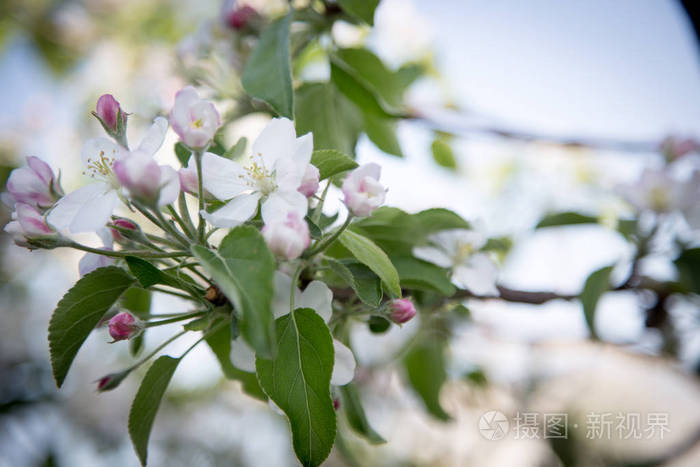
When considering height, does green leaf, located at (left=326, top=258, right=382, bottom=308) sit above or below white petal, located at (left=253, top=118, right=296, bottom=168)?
below

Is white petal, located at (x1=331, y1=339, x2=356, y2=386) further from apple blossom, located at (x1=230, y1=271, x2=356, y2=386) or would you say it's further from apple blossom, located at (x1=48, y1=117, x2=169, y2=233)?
apple blossom, located at (x1=48, y1=117, x2=169, y2=233)

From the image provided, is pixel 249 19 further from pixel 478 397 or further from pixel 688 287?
pixel 478 397

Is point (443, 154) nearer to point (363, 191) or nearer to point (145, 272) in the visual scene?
point (363, 191)

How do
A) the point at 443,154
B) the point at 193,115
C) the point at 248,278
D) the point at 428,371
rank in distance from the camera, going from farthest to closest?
the point at 443,154, the point at 428,371, the point at 193,115, the point at 248,278

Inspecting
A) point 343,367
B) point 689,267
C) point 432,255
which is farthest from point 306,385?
point 689,267

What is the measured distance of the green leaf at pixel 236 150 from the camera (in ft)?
2.25

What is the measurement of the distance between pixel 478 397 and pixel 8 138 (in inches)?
118

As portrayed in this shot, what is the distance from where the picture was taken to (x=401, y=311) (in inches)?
24.7

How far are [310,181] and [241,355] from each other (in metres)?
0.26

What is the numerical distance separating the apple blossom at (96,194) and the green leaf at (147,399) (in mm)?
202

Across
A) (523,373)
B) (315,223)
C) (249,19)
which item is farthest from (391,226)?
(523,373)

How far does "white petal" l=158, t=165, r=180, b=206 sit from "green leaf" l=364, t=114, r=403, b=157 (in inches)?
21.8

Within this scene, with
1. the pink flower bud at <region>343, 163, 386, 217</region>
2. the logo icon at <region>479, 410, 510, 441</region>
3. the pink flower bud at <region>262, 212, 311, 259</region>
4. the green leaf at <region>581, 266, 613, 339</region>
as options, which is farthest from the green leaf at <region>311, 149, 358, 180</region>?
the logo icon at <region>479, 410, 510, 441</region>

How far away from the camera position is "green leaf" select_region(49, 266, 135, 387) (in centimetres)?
57
